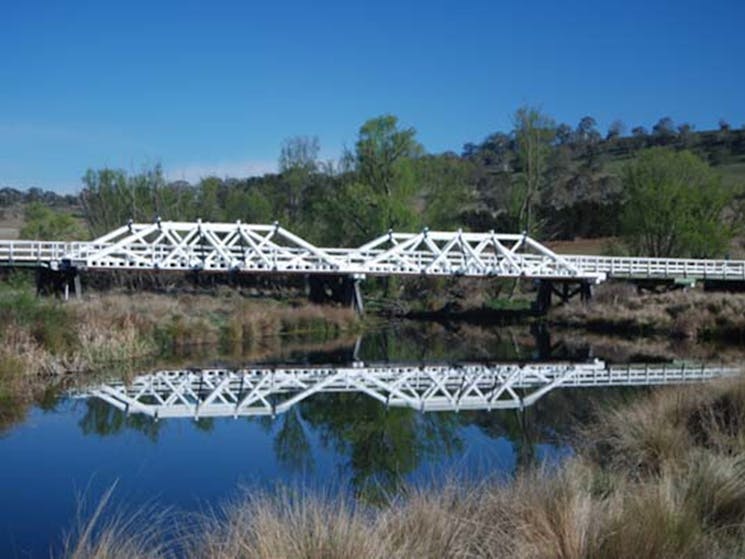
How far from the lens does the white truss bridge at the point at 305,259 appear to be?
118 feet

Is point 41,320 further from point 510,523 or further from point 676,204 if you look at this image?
point 676,204

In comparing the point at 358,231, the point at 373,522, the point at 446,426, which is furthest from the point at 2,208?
the point at 373,522

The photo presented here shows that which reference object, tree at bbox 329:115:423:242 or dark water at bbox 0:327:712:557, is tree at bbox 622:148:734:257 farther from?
dark water at bbox 0:327:712:557

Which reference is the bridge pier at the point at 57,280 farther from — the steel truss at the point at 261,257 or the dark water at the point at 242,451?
the dark water at the point at 242,451

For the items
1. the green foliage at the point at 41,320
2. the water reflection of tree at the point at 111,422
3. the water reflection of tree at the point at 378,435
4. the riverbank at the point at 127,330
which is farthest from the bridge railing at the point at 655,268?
the water reflection of tree at the point at 111,422

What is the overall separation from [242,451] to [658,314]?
26603mm

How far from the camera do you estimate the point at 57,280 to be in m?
36.0

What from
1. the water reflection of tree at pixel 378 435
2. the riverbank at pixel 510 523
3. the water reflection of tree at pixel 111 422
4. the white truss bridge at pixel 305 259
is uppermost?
the white truss bridge at pixel 305 259

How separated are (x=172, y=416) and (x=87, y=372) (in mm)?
5296

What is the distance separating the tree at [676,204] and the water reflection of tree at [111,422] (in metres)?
38.8

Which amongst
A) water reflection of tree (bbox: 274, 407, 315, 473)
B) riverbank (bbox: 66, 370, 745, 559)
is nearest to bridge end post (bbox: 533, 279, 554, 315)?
water reflection of tree (bbox: 274, 407, 315, 473)

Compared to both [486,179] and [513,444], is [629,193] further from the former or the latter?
[486,179]

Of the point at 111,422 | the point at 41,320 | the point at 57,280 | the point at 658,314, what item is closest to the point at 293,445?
the point at 111,422

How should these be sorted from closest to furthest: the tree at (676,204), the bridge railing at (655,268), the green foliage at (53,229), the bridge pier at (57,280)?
1. the bridge pier at (57,280)
2. the bridge railing at (655,268)
3. the tree at (676,204)
4. the green foliage at (53,229)
